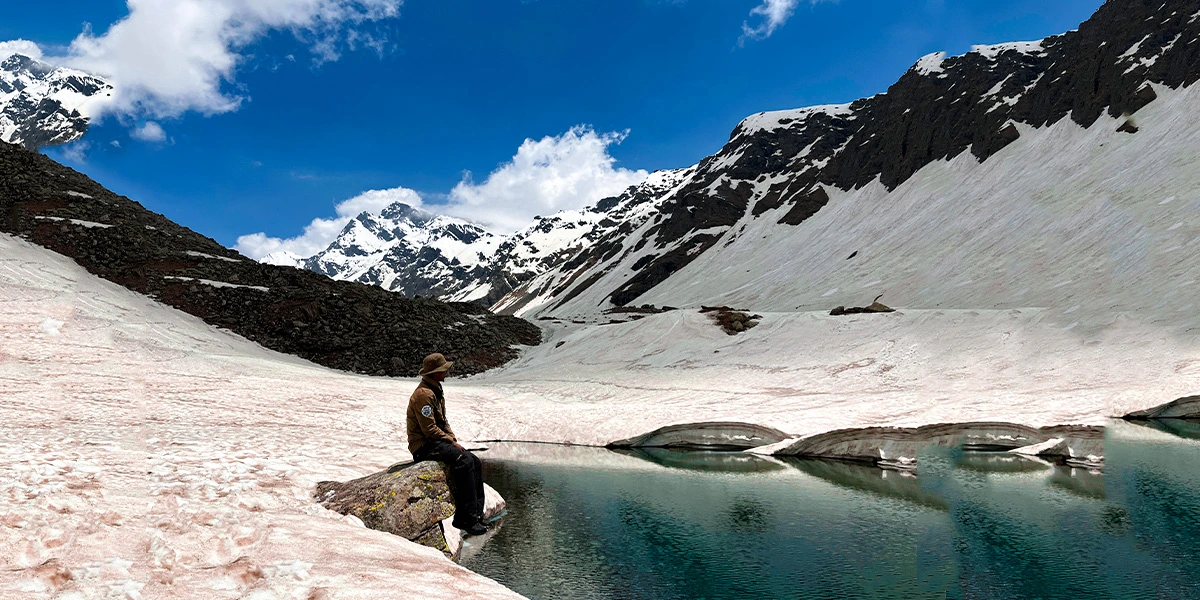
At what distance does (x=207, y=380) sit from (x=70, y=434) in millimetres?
11747

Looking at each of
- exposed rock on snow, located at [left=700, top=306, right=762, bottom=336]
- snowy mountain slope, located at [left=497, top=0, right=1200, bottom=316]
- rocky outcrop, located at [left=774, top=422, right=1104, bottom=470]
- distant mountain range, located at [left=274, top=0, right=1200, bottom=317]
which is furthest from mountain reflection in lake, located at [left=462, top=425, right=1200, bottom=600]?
snowy mountain slope, located at [left=497, top=0, right=1200, bottom=316]

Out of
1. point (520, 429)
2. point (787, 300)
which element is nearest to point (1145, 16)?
point (787, 300)

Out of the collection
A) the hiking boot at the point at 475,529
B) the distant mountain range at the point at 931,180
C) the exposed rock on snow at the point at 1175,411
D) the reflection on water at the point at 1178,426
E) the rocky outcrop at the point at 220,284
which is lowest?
the hiking boot at the point at 475,529

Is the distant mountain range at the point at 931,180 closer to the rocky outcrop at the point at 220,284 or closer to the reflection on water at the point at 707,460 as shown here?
the reflection on water at the point at 707,460

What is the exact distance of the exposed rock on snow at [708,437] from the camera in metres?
23.5

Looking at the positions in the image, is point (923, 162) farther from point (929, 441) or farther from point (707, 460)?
point (707, 460)

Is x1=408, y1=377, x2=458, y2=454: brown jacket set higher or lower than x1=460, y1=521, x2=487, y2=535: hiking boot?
higher

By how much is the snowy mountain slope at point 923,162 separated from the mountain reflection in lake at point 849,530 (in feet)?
140

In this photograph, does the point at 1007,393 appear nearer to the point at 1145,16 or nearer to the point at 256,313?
the point at 256,313

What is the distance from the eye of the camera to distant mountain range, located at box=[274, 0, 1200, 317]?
72.9 meters

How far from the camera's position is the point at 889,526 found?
14.7 meters

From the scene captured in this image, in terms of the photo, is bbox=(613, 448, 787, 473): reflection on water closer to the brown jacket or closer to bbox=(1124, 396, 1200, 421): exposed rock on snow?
the brown jacket

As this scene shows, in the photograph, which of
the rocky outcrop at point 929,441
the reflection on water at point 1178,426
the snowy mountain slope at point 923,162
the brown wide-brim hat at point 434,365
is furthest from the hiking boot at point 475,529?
the snowy mountain slope at point 923,162

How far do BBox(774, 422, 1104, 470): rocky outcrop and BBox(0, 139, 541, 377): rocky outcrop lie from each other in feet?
93.5
